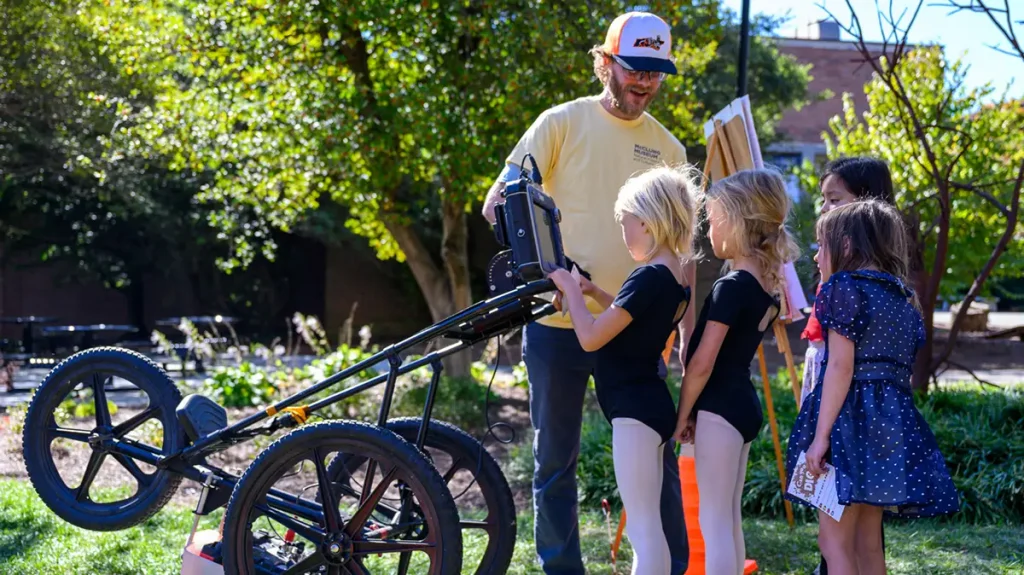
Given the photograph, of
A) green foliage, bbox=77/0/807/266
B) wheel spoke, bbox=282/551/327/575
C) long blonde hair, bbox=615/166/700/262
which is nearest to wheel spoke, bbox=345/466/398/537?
wheel spoke, bbox=282/551/327/575

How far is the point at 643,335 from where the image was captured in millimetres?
3182

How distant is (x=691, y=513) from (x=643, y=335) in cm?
90

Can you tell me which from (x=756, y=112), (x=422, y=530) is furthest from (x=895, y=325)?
(x=756, y=112)

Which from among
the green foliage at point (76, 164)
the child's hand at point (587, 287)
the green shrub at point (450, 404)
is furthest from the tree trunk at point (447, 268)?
the child's hand at point (587, 287)

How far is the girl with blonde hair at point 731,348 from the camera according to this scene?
125 inches

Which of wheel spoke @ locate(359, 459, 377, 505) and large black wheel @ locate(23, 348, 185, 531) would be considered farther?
large black wheel @ locate(23, 348, 185, 531)

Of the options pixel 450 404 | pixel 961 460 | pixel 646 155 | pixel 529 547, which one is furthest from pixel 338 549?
pixel 450 404

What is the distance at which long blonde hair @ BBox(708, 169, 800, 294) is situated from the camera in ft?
10.7

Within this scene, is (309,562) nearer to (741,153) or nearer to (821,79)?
(741,153)

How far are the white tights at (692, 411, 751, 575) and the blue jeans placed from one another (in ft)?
1.80

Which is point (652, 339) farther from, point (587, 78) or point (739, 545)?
point (587, 78)

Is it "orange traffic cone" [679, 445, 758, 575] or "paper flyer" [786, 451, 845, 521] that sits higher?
"paper flyer" [786, 451, 845, 521]

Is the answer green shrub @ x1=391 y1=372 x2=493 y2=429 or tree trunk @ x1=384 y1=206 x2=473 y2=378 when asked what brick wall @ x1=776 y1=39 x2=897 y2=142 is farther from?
green shrub @ x1=391 y1=372 x2=493 y2=429

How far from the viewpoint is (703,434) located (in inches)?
126
